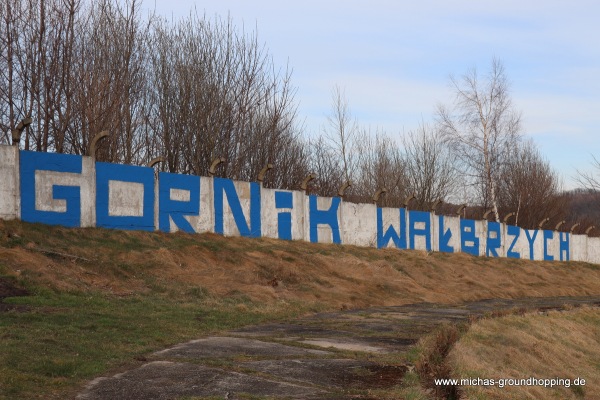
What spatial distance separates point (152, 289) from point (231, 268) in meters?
3.57

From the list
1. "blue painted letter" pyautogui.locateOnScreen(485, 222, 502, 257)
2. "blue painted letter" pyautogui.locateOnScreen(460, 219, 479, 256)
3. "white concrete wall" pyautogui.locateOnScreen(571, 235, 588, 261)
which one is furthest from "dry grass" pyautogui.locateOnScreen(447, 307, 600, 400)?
"white concrete wall" pyautogui.locateOnScreen(571, 235, 588, 261)

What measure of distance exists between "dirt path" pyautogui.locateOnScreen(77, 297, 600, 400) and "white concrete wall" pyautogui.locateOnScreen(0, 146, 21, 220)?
7019 millimetres

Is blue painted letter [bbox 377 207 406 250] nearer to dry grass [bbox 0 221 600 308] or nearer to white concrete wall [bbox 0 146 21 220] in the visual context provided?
dry grass [bbox 0 221 600 308]

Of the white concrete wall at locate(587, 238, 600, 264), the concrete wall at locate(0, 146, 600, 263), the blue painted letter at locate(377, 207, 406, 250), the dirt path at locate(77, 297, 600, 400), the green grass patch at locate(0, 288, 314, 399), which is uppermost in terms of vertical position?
the concrete wall at locate(0, 146, 600, 263)

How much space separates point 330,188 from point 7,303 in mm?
31953

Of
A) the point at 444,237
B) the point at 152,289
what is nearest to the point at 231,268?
the point at 152,289

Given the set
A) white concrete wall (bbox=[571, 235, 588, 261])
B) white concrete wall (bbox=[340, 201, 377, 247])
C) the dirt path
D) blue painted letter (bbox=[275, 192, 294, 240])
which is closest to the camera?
the dirt path

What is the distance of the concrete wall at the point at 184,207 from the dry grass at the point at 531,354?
862 centimetres

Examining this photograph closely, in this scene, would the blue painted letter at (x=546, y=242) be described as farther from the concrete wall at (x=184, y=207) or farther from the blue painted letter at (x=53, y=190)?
the blue painted letter at (x=53, y=190)

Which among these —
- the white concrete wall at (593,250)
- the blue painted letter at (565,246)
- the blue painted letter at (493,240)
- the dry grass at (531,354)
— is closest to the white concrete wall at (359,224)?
the dry grass at (531,354)

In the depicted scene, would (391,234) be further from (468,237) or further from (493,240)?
(493,240)

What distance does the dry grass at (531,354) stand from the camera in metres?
10.6

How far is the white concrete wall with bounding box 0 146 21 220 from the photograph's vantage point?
54.8 feet

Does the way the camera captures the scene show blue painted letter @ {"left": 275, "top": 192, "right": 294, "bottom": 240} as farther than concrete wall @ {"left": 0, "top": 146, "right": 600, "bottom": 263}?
Yes
